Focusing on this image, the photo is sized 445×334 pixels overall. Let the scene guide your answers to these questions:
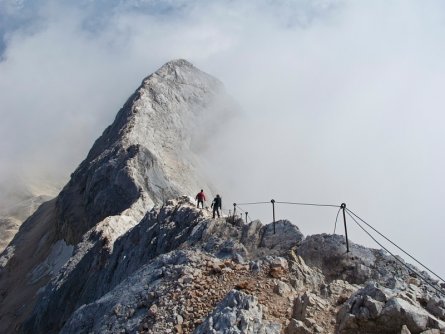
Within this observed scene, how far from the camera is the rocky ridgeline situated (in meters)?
12.2

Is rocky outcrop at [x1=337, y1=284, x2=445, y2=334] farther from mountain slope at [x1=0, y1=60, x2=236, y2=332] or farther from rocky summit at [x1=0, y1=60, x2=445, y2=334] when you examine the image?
mountain slope at [x1=0, y1=60, x2=236, y2=332]

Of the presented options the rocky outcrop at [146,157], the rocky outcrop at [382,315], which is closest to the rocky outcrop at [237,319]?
the rocky outcrop at [382,315]

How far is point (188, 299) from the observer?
14461mm

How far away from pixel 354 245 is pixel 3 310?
43.8 m

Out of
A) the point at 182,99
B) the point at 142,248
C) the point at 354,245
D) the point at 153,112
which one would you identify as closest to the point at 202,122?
the point at 182,99

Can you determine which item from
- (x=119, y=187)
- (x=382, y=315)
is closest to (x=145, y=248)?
(x=382, y=315)

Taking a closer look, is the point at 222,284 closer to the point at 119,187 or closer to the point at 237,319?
the point at 237,319

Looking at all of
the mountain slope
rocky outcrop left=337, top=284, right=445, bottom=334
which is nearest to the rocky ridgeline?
rocky outcrop left=337, top=284, right=445, bottom=334

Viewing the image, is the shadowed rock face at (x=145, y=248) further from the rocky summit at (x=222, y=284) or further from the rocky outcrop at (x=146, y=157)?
the rocky outcrop at (x=146, y=157)

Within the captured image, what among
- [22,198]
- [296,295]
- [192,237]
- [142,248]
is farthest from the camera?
[22,198]

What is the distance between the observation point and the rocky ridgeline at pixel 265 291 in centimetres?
1220

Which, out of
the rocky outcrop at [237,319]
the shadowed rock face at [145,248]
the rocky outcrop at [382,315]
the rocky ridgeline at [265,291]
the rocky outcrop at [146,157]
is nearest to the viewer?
the rocky outcrop at [382,315]

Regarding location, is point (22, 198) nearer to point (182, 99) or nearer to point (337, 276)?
point (182, 99)

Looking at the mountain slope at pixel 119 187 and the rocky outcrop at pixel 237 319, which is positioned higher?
the mountain slope at pixel 119 187
